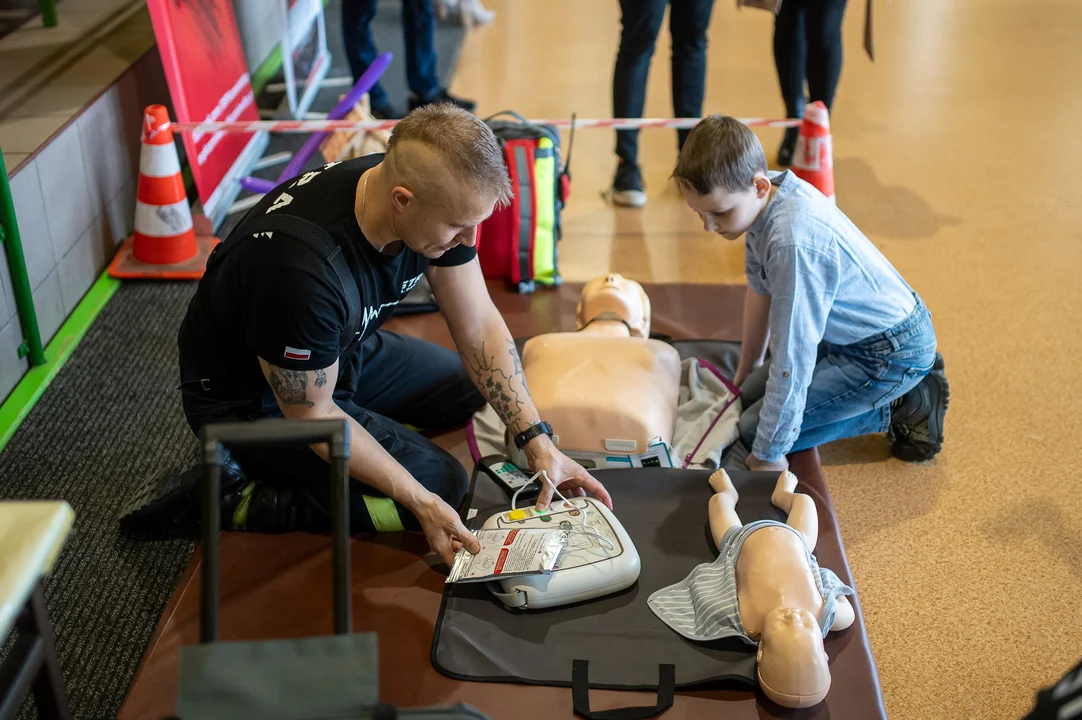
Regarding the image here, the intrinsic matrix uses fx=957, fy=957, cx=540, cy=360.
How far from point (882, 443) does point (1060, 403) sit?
540mm

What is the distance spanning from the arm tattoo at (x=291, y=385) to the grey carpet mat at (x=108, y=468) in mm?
574

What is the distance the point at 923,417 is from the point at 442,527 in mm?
1199

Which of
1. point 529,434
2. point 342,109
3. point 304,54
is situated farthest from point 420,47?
point 529,434

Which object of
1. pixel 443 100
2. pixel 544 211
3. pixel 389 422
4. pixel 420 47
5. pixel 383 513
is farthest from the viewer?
pixel 443 100

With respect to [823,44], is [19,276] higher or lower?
lower

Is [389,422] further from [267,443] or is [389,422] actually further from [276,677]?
[276,677]

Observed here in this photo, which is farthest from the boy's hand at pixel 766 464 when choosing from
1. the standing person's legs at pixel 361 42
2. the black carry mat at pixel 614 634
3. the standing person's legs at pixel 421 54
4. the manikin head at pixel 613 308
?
the standing person's legs at pixel 361 42

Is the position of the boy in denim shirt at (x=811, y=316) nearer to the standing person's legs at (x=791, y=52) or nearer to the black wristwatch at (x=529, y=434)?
the black wristwatch at (x=529, y=434)

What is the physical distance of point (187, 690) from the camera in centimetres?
103

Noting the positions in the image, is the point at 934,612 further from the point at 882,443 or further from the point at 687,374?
the point at 687,374

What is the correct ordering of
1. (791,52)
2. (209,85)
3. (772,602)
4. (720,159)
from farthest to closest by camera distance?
(791,52) → (209,85) → (720,159) → (772,602)

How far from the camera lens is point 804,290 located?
1.93m

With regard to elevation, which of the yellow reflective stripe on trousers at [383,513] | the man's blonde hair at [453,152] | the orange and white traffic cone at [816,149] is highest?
the man's blonde hair at [453,152]

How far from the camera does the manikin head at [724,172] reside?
1865 millimetres
